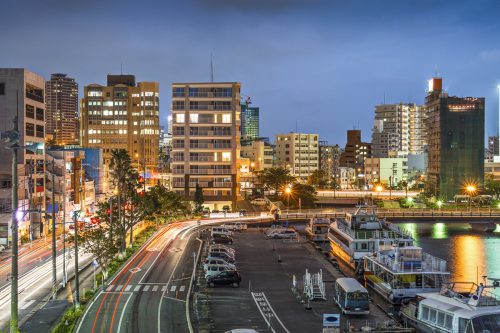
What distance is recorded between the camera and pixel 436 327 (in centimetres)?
3359

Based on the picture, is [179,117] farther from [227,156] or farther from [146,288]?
[146,288]

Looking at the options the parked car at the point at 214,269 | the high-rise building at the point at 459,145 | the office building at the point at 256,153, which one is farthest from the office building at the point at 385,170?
the parked car at the point at 214,269

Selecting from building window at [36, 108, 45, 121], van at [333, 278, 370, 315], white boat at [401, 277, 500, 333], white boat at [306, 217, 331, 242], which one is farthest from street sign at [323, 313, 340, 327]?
building window at [36, 108, 45, 121]

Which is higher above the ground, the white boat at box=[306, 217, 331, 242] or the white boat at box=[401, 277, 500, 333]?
the white boat at box=[401, 277, 500, 333]

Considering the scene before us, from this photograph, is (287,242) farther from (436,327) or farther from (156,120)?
(156,120)

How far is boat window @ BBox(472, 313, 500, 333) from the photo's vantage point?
30.3 meters

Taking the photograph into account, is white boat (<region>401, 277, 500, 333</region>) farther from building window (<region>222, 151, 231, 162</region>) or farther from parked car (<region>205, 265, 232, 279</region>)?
building window (<region>222, 151, 231, 162</region>)

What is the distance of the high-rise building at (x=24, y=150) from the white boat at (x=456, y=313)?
4931 centimetres

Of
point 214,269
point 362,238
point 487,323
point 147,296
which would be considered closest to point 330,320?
point 487,323

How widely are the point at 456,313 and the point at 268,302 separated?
13272mm

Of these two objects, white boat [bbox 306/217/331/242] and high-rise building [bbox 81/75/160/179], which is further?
high-rise building [bbox 81/75/160/179]

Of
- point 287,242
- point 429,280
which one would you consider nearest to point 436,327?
point 429,280

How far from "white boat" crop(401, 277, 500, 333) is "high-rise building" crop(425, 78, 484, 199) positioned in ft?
337

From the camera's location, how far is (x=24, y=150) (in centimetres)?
7056
